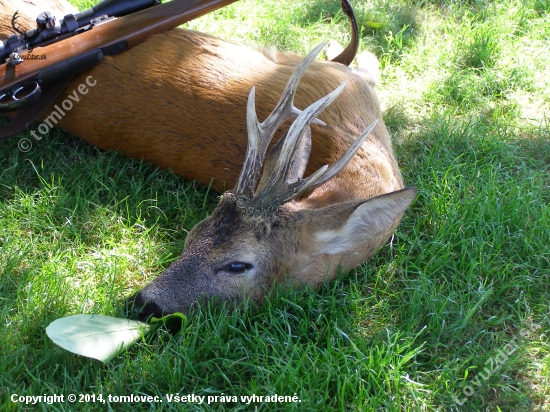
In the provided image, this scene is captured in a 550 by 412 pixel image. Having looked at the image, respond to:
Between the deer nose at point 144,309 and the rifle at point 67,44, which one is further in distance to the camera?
the rifle at point 67,44

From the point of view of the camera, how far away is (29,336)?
3.54 m

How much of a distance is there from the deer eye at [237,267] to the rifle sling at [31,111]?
2223 millimetres

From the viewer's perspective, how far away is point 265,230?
3.55m

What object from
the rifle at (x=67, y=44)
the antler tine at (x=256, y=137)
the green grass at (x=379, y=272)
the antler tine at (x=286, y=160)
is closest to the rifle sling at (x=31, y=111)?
the rifle at (x=67, y=44)

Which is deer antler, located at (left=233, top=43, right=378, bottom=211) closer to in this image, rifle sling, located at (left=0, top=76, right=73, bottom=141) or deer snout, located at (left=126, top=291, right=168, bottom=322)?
deer snout, located at (left=126, top=291, right=168, bottom=322)

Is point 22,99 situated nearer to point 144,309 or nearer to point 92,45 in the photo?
point 92,45

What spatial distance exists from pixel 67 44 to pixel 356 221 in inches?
101

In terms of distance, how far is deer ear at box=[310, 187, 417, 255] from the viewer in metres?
3.36

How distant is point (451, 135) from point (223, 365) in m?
2.80

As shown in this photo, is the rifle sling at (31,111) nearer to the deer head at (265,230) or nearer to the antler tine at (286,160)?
the deer head at (265,230)

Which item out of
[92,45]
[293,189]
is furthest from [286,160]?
[92,45]

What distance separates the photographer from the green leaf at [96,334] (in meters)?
3.25

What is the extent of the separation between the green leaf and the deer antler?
0.89 metres

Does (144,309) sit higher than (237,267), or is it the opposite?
(237,267)
